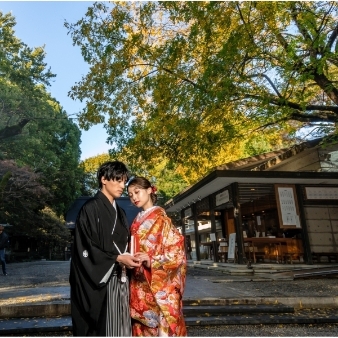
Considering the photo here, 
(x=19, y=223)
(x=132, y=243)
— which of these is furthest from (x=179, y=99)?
(x=19, y=223)

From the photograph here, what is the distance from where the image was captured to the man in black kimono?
234 cm

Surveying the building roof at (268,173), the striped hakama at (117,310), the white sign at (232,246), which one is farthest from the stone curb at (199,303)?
the white sign at (232,246)

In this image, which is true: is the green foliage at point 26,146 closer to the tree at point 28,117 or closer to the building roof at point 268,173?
the tree at point 28,117

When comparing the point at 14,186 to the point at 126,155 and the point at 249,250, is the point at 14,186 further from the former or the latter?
the point at 249,250

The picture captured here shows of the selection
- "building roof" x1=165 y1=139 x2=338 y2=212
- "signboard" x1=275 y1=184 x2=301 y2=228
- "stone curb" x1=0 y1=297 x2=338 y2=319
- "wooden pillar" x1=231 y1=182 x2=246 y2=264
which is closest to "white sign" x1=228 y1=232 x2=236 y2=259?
"wooden pillar" x1=231 y1=182 x2=246 y2=264

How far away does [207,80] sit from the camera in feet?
24.7

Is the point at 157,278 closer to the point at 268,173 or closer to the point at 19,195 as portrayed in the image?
the point at 268,173

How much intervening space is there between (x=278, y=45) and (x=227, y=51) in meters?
2.50

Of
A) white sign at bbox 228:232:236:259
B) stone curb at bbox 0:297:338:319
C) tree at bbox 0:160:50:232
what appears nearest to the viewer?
stone curb at bbox 0:297:338:319

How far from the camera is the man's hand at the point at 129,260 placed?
91.7 inches

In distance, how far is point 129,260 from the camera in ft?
7.65

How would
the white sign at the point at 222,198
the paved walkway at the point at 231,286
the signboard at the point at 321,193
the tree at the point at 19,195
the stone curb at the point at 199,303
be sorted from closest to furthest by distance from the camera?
the stone curb at the point at 199,303 → the paved walkway at the point at 231,286 → the signboard at the point at 321,193 → the white sign at the point at 222,198 → the tree at the point at 19,195

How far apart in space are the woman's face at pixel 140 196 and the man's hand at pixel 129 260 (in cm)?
55

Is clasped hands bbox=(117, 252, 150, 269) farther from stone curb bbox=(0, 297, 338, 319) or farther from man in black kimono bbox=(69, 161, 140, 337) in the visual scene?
stone curb bbox=(0, 297, 338, 319)
